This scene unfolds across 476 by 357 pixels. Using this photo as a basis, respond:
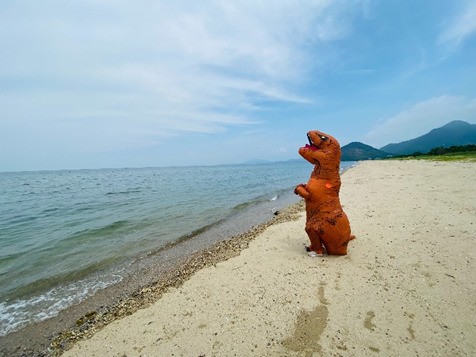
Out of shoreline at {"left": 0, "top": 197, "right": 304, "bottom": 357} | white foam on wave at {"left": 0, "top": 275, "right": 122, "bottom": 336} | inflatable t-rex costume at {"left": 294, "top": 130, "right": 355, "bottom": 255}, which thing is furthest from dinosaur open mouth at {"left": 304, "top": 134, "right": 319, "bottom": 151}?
white foam on wave at {"left": 0, "top": 275, "right": 122, "bottom": 336}

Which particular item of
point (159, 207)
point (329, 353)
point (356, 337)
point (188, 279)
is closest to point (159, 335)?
point (188, 279)

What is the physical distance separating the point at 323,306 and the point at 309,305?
9.3 inches

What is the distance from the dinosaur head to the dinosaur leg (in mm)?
1548

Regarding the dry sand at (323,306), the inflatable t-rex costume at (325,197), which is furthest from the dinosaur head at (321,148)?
the dry sand at (323,306)

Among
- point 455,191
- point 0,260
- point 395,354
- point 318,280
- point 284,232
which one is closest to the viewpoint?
point 395,354

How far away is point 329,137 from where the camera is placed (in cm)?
653

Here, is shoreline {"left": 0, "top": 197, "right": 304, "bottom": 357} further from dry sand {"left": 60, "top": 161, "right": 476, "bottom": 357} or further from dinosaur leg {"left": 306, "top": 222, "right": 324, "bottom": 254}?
dinosaur leg {"left": 306, "top": 222, "right": 324, "bottom": 254}

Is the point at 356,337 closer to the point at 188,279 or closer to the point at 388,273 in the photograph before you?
the point at 388,273

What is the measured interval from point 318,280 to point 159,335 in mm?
3208

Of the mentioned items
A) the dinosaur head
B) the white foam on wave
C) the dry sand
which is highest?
the dinosaur head

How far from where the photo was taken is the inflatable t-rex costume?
643cm

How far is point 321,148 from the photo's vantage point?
652 centimetres

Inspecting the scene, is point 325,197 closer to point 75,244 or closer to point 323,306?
point 323,306

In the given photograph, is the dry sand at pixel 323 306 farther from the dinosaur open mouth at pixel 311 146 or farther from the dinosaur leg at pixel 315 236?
the dinosaur open mouth at pixel 311 146
